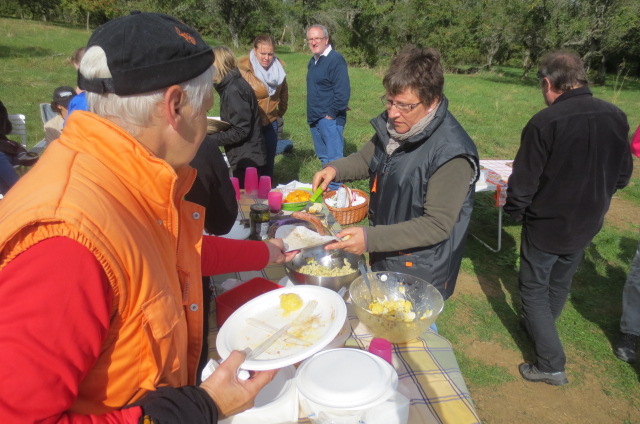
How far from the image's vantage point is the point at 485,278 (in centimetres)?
462

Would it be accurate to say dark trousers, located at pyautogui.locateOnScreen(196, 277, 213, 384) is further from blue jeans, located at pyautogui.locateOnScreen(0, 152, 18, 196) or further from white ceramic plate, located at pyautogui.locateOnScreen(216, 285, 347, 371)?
blue jeans, located at pyautogui.locateOnScreen(0, 152, 18, 196)

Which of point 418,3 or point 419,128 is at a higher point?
point 418,3

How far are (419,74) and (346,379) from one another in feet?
5.17

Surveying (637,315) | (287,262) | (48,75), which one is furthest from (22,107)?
(637,315)

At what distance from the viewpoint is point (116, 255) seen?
2.77ft

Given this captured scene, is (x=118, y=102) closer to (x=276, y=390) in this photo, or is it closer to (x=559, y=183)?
(x=276, y=390)

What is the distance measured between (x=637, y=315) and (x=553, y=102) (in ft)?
6.29

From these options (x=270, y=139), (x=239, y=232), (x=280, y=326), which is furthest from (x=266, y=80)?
(x=280, y=326)

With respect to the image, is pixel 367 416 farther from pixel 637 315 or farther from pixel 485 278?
pixel 485 278

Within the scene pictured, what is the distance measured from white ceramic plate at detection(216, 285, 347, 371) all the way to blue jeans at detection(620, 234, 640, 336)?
3006mm

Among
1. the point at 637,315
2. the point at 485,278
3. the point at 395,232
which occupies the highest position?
the point at 395,232

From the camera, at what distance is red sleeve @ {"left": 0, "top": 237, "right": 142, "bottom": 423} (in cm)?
71

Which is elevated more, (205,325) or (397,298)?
(397,298)

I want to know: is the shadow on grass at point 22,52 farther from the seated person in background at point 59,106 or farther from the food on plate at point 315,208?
the food on plate at point 315,208
